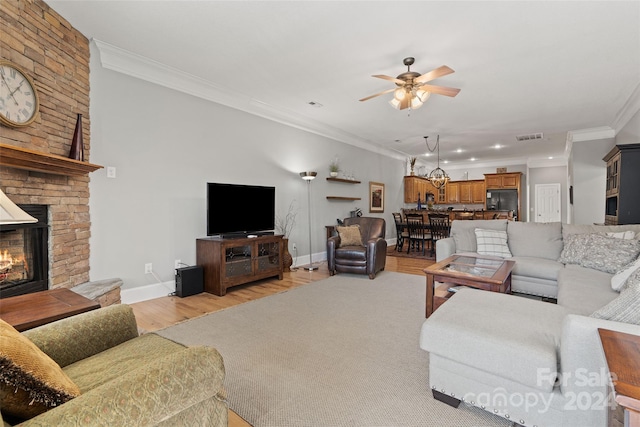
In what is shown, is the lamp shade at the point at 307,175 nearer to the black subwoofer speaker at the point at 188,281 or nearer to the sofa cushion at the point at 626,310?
the black subwoofer speaker at the point at 188,281

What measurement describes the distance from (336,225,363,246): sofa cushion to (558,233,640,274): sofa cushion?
2.67 metres

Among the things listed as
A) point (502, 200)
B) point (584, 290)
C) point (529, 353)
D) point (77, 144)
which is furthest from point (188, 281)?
point (502, 200)

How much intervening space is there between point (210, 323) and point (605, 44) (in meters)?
4.72

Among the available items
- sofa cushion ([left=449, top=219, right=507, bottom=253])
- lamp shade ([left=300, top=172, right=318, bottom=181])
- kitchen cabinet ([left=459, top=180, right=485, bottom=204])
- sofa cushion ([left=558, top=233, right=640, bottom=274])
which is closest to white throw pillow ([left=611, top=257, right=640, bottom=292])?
sofa cushion ([left=558, top=233, right=640, bottom=274])

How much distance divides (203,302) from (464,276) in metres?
2.82

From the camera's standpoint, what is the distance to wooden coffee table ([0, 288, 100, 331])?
4.66 feet

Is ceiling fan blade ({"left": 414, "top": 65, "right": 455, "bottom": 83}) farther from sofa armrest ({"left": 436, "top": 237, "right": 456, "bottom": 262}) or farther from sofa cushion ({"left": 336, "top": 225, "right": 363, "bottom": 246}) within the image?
sofa cushion ({"left": 336, "top": 225, "right": 363, "bottom": 246})

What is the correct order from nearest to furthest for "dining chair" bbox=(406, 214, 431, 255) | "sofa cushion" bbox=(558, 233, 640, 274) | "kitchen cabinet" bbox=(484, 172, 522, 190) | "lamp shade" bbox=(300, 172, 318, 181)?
"sofa cushion" bbox=(558, 233, 640, 274)
"lamp shade" bbox=(300, 172, 318, 181)
"dining chair" bbox=(406, 214, 431, 255)
"kitchen cabinet" bbox=(484, 172, 522, 190)

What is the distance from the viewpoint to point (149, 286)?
349cm

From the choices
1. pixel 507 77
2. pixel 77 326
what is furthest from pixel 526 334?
pixel 507 77

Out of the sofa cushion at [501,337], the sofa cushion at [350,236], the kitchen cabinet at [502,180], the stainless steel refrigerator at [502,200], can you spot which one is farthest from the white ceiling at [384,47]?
the stainless steel refrigerator at [502,200]

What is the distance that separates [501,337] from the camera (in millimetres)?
1488

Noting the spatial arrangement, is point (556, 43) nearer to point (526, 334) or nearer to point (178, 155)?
point (526, 334)

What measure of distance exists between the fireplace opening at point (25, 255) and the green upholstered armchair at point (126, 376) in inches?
56.8
